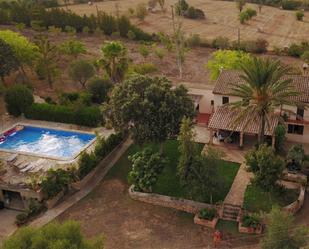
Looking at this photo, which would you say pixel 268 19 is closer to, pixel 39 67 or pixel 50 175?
pixel 39 67

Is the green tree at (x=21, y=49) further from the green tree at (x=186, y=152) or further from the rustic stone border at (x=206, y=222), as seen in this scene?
the rustic stone border at (x=206, y=222)

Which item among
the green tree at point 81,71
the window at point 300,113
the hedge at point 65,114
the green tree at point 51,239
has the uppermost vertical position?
the green tree at point 81,71

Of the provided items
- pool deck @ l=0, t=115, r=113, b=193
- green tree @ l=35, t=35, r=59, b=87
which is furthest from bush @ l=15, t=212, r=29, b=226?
green tree @ l=35, t=35, r=59, b=87

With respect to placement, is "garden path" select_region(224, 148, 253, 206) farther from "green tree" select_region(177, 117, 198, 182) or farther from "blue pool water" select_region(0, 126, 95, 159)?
"blue pool water" select_region(0, 126, 95, 159)

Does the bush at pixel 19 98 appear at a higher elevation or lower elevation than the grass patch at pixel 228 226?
higher

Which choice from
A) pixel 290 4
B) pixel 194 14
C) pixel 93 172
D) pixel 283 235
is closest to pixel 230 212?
pixel 283 235

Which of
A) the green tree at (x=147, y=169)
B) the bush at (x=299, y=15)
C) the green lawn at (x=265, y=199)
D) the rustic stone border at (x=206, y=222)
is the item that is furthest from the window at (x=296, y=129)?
the bush at (x=299, y=15)

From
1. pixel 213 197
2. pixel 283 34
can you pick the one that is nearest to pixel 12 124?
pixel 213 197
